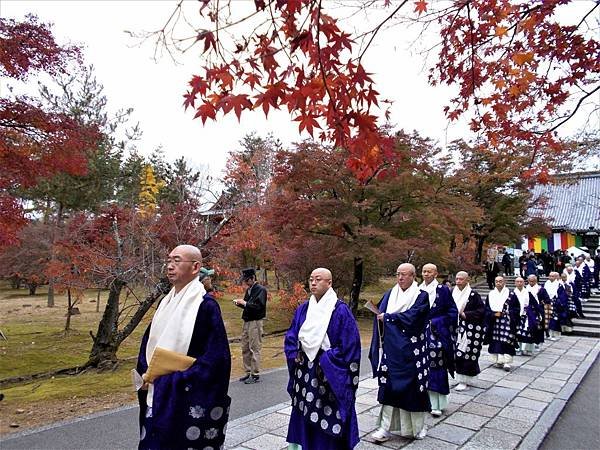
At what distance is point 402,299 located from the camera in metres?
5.15

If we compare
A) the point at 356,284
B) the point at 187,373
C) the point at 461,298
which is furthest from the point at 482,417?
the point at 356,284

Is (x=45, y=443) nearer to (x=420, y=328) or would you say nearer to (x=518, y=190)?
(x=420, y=328)

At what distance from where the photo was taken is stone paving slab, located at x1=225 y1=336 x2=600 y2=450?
4.89 metres

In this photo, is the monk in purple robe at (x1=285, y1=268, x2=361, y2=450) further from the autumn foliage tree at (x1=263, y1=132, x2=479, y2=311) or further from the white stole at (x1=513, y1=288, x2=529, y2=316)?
the autumn foliage tree at (x1=263, y1=132, x2=479, y2=311)

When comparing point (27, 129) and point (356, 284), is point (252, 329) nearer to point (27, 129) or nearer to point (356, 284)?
point (27, 129)

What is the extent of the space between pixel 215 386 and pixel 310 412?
124 cm

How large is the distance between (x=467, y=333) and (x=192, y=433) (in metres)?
5.83

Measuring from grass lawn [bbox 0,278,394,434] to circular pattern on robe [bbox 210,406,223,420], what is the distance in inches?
155

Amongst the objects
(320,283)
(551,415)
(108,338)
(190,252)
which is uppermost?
(190,252)

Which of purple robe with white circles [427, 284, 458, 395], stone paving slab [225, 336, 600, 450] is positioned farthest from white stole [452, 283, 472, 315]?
stone paving slab [225, 336, 600, 450]

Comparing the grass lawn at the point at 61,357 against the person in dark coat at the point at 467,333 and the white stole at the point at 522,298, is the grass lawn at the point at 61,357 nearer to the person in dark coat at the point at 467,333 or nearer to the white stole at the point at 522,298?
the person in dark coat at the point at 467,333

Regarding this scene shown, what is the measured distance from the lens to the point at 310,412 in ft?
12.9

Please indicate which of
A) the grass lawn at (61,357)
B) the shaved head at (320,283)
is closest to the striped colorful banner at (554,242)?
the grass lawn at (61,357)

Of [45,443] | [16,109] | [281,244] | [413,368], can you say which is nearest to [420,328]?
[413,368]
